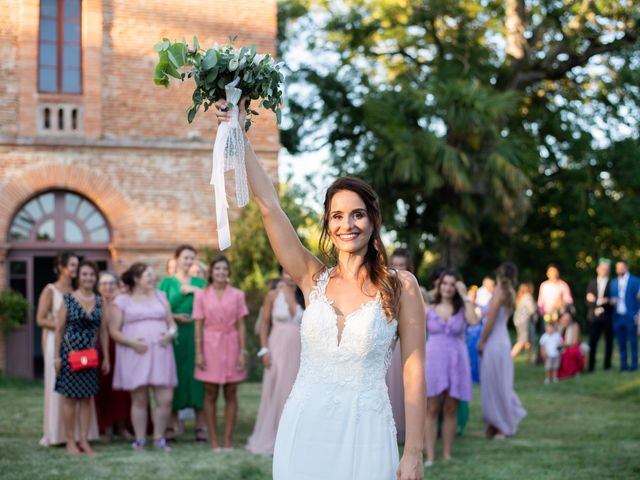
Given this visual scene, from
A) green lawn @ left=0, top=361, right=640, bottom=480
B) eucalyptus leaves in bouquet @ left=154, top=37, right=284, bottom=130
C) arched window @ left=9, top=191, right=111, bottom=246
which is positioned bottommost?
green lawn @ left=0, top=361, right=640, bottom=480

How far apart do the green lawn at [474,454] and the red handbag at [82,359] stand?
876 mm

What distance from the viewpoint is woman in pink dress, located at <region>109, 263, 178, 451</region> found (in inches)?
413

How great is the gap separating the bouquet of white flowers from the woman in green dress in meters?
6.87

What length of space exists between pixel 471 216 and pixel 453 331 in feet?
45.2

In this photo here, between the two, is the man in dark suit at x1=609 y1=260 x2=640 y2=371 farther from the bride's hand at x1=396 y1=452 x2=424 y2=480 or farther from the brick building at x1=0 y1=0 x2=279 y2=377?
the bride's hand at x1=396 y1=452 x2=424 y2=480

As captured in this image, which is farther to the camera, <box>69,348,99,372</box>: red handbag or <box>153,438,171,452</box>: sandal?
<box>153,438,171,452</box>: sandal

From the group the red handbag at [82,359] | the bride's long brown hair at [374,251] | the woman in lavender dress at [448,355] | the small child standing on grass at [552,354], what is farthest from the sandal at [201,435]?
the small child standing on grass at [552,354]

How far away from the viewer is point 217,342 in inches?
413

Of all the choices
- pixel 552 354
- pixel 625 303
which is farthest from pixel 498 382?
pixel 625 303

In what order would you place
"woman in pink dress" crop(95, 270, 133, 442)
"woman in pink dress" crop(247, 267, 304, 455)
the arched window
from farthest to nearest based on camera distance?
the arched window
"woman in pink dress" crop(95, 270, 133, 442)
"woman in pink dress" crop(247, 267, 304, 455)

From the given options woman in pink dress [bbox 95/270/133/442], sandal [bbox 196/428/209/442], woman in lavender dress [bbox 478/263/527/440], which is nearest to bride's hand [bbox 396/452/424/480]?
woman in lavender dress [bbox 478/263/527/440]

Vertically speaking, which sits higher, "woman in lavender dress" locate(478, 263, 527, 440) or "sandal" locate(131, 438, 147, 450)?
"woman in lavender dress" locate(478, 263, 527, 440)

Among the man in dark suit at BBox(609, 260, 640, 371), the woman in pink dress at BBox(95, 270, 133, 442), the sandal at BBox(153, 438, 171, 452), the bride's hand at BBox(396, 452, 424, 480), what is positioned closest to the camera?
the bride's hand at BBox(396, 452, 424, 480)

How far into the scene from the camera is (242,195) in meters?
4.50
